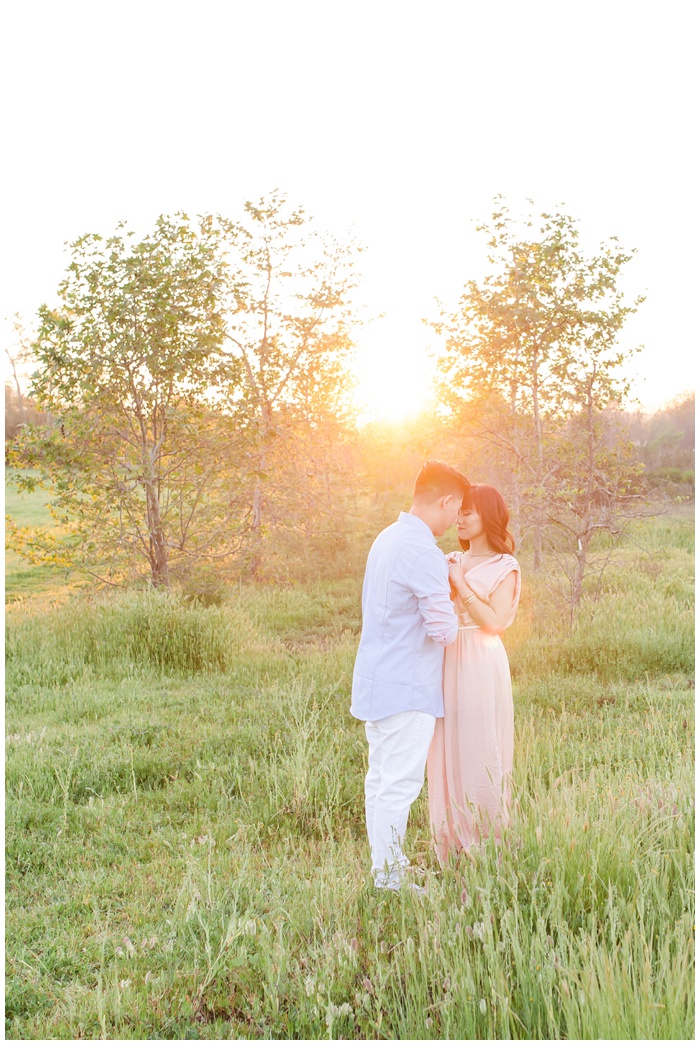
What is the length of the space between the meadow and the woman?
8.6 inches

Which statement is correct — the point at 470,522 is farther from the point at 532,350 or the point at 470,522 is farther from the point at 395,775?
the point at 532,350

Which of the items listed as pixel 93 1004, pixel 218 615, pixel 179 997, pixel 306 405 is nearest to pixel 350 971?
pixel 179 997

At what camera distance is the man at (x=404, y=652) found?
3.96 m

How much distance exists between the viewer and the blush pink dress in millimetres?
4215

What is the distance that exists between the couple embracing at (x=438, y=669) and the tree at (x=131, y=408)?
6.42 m

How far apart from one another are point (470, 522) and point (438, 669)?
848 mm

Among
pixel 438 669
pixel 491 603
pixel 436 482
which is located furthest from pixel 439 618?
pixel 436 482

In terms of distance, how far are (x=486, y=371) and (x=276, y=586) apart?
557 cm

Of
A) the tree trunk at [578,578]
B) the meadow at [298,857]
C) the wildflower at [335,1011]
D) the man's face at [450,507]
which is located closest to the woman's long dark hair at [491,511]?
the man's face at [450,507]

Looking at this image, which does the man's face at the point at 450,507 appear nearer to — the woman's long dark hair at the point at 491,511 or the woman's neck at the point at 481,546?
the woman's long dark hair at the point at 491,511

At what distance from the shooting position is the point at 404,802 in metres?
3.96

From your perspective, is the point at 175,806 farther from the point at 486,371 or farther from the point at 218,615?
the point at 486,371

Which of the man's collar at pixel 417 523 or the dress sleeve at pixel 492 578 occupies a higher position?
the man's collar at pixel 417 523

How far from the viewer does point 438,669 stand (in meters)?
4.16
